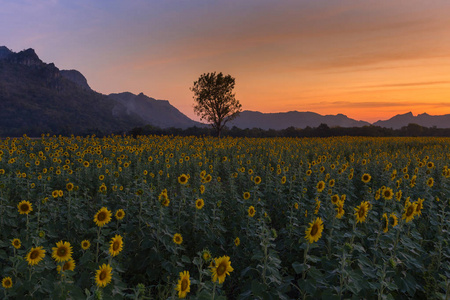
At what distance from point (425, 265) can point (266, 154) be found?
12.4 metres

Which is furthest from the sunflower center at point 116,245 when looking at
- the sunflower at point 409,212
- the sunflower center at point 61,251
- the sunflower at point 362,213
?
the sunflower at point 409,212

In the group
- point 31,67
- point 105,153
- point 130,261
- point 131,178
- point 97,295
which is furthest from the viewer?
point 31,67

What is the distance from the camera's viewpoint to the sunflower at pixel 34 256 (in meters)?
3.20

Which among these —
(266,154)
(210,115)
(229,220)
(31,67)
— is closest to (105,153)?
(266,154)

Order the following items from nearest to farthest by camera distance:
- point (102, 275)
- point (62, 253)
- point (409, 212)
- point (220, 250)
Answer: point (102, 275), point (62, 253), point (409, 212), point (220, 250)

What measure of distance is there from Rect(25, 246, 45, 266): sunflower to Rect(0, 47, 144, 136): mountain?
76.5 metres

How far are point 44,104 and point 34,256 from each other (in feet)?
446

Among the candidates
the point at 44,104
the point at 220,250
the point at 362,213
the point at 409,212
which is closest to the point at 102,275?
the point at 220,250

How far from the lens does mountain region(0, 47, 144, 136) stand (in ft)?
317

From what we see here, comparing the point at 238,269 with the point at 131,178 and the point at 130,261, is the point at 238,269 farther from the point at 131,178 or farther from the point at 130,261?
the point at 131,178

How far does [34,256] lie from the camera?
3.25m

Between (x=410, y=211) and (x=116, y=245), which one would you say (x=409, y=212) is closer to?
(x=410, y=211)

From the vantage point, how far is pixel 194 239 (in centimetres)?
552

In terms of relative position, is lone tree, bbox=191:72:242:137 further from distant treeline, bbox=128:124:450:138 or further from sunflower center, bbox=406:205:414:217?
sunflower center, bbox=406:205:414:217
